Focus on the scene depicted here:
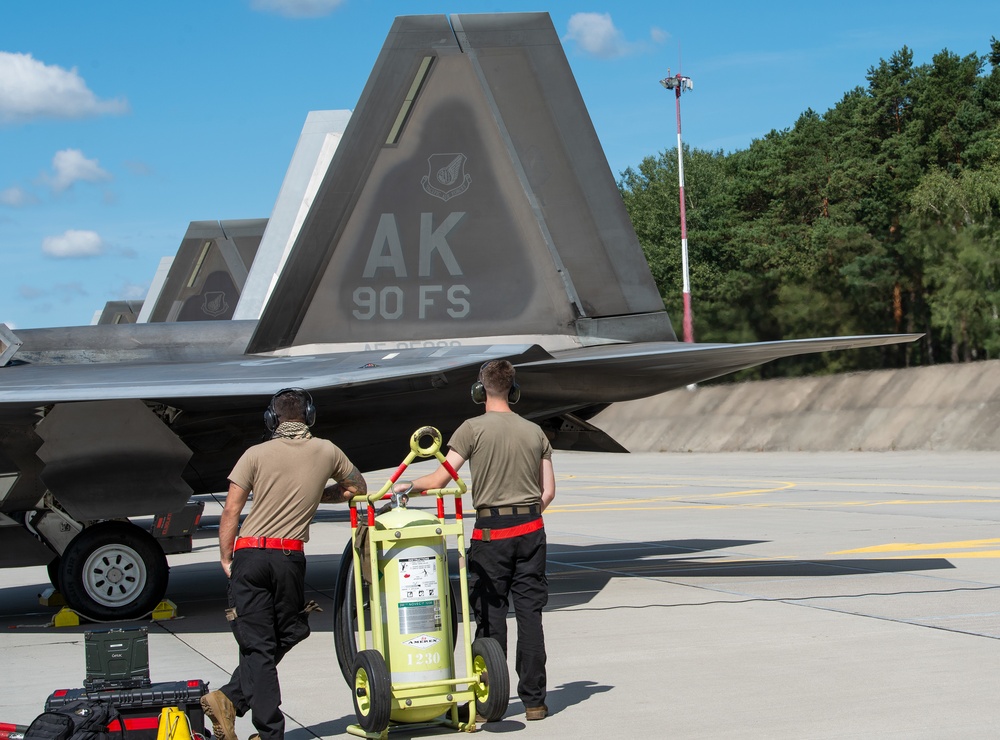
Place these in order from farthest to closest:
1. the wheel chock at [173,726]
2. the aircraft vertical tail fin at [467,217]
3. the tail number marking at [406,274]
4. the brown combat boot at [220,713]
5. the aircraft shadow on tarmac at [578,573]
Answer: the tail number marking at [406,274]
the aircraft vertical tail fin at [467,217]
the aircraft shadow on tarmac at [578,573]
the brown combat boot at [220,713]
the wheel chock at [173,726]

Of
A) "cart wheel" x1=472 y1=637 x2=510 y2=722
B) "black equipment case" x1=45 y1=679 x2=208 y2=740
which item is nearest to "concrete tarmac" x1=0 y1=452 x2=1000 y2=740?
"cart wheel" x1=472 y1=637 x2=510 y2=722

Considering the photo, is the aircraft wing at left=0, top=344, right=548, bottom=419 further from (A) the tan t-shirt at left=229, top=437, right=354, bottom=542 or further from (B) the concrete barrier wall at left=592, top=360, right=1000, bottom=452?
(B) the concrete barrier wall at left=592, top=360, right=1000, bottom=452

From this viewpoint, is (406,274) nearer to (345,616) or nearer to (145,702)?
(345,616)

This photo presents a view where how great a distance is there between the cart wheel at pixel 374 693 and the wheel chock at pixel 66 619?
17.1 feet

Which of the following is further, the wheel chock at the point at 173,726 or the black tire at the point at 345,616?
the black tire at the point at 345,616

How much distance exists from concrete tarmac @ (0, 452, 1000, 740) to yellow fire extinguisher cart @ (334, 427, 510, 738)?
29cm

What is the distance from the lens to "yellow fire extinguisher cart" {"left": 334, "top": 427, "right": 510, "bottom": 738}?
555 cm

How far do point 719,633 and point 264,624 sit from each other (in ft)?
12.8

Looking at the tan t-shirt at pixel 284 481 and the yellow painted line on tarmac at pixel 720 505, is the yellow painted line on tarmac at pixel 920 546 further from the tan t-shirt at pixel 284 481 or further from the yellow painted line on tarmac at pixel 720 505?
the tan t-shirt at pixel 284 481

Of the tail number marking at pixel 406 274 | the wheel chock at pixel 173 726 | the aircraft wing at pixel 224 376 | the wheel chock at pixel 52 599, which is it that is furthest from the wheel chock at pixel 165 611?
the wheel chock at pixel 173 726

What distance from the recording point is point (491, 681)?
18.7 ft

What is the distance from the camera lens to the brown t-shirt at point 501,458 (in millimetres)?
6195

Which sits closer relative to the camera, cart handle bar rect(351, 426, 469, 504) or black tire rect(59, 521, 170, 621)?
cart handle bar rect(351, 426, 469, 504)

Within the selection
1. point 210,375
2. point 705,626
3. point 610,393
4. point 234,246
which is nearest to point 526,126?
point 610,393
